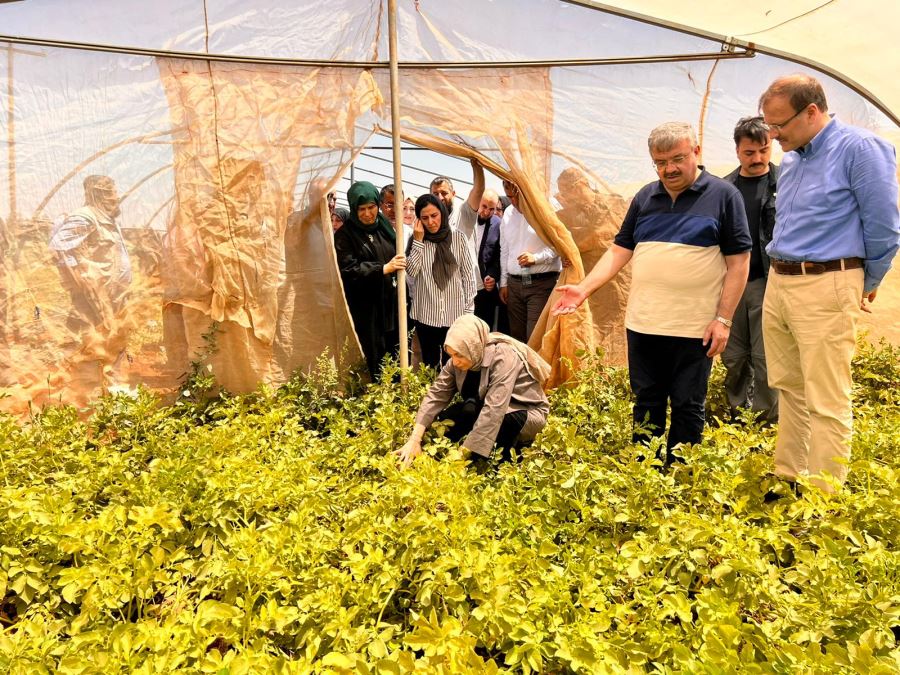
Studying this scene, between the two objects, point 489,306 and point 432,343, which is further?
point 489,306

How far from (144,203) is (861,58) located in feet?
16.8

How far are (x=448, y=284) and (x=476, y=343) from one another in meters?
1.30

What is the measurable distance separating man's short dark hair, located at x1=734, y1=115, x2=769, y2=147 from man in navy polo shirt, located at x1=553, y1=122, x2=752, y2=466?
68cm

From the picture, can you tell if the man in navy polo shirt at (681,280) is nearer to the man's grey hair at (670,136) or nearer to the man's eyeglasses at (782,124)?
the man's grey hair at (670,136)

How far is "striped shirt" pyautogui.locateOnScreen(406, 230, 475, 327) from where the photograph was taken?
15.2 feet

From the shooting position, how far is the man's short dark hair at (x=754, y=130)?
3.61 metres

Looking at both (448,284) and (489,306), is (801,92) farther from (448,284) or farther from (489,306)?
(489,306)

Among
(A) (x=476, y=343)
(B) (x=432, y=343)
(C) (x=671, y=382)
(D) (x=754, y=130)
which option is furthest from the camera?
(B) (x=432, y=343)

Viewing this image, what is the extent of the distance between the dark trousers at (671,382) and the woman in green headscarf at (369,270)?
77.4 inches

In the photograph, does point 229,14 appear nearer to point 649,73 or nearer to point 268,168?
point 268,168

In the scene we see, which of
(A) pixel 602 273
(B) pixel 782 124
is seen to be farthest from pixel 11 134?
(B) pixel 782 124

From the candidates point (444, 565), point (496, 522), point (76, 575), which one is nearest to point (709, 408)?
point (496, 522)

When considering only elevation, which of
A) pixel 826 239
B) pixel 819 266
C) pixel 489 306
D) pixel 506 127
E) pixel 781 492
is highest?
pixel 506 127

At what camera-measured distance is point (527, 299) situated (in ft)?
16.1
